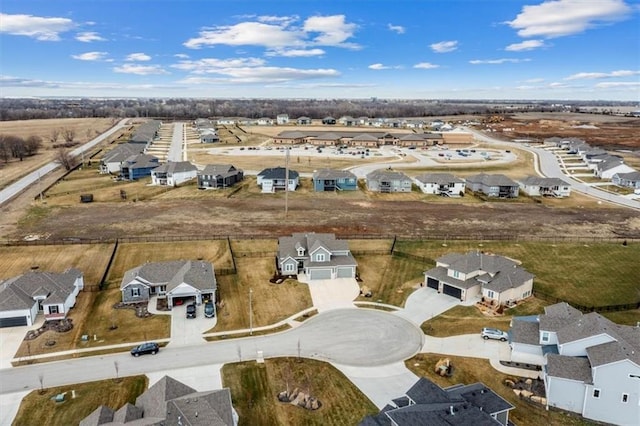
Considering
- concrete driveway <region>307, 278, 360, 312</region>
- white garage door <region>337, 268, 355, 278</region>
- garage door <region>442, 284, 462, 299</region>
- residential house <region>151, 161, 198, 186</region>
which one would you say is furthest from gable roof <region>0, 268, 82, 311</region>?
residential house <region>151, 161, 198, 186</region>

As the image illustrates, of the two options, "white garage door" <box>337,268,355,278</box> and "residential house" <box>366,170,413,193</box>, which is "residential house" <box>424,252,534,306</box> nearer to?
"white garage door" <box>337,268,355,278</box>

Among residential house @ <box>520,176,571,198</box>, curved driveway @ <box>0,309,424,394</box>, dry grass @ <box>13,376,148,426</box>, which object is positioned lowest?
dry grass @ <box>13,376,148,426</box>

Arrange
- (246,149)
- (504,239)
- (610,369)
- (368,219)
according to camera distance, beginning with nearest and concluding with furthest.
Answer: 1. (610,369)
2. (504,239)
3. (368,219)
4. (246,149)

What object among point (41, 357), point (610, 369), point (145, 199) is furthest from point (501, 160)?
point (41, 357)

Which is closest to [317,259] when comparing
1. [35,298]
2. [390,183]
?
[35,298]

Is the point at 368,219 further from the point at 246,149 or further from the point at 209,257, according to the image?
Answer: the point at 246,149

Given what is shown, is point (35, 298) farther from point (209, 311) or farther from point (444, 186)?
point (444, 186)
